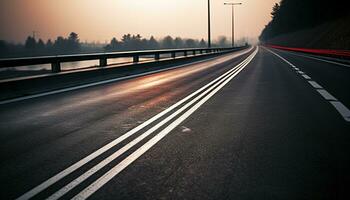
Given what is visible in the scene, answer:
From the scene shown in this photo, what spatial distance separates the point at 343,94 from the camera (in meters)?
10.7

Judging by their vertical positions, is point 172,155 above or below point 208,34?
below

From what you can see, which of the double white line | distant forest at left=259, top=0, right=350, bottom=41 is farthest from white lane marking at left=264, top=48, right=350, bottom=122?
distant forest at left=259, top=0, right=350, bottom=41

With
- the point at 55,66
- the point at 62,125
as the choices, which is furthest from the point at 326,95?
the point at 55,66

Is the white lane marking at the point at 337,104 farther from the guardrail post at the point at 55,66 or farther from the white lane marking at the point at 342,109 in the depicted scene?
the guardrail post at the point at 55,66

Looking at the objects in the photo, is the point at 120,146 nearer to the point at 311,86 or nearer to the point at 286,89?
the point at 286,89

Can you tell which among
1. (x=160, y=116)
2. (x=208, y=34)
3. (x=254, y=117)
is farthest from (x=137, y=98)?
(x=208, y=34)

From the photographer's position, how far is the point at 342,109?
842cm

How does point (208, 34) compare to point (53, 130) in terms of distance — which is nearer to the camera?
point (53, 130)

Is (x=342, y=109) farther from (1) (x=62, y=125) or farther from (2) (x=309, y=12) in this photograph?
(2) (x=309, y=12)

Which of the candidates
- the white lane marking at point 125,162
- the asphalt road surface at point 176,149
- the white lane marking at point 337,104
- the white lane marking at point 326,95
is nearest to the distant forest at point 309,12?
the white lane marking at point 326,95

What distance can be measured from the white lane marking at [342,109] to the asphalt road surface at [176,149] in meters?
0.02

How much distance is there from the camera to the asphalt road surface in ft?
12.9

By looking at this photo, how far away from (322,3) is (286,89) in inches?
3055

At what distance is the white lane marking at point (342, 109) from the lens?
7628 millimetres
